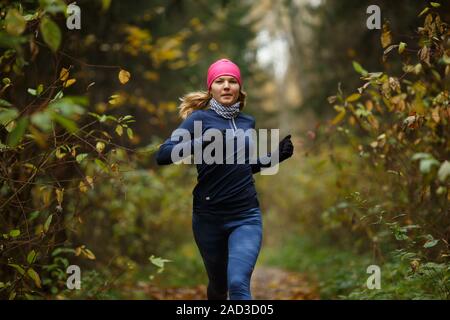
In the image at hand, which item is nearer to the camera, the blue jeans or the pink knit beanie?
the blue jeans

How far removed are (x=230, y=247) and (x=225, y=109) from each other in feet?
3.75

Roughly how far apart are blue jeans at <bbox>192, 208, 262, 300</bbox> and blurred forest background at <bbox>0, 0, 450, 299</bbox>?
398mm

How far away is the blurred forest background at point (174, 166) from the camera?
157 inches

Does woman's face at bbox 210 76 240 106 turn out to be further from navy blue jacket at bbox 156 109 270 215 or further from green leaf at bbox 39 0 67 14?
green leaf at bbox 39 0 67 14

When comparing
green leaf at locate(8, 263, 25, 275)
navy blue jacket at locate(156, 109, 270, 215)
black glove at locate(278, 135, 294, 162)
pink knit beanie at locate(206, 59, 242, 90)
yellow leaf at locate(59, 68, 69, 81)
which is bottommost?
green leaf at locate(8, 263, 25, 275)

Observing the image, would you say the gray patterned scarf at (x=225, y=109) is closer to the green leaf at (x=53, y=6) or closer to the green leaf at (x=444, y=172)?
the green leaf at (x=53, y=6)

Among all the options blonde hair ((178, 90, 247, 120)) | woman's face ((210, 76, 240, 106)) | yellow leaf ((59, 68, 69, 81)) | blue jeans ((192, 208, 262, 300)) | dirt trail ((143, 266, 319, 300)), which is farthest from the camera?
dirt trail ((143, 266, 319, 300))

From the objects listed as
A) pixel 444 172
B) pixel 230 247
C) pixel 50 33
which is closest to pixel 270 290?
pixel 230 247

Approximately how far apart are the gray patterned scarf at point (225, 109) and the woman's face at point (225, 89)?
0.10ft

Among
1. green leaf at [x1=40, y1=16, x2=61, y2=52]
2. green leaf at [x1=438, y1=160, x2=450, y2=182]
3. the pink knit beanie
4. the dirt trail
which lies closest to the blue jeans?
the pink knit beanie

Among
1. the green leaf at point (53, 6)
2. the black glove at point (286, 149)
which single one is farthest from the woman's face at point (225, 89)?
the green leaf at point (53, 6)

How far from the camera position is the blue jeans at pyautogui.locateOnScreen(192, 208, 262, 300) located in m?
3.67

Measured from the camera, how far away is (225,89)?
4191 mm

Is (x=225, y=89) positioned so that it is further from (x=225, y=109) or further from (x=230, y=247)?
(x=230, y=247)
